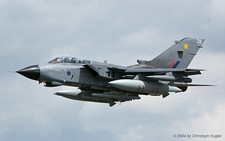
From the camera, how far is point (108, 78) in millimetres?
36406

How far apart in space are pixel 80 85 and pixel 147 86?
413 centimetres

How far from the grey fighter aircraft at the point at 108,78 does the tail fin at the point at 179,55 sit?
0.62 m

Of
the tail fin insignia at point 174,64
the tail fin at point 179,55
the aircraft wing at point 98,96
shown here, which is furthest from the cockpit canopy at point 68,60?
the tail fin insignia at point 174,64

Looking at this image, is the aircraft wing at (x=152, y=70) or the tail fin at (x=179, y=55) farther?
the tail fin at (x=179, y=55)

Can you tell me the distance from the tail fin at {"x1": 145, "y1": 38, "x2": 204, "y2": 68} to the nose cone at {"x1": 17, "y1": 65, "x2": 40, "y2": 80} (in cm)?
784

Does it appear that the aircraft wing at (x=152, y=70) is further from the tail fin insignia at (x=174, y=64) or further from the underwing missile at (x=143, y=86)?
the tail fin insignia at (x=174, y=64)

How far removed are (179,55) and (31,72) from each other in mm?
10543

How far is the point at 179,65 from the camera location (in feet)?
129

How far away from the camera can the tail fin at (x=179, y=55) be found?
1539 inches

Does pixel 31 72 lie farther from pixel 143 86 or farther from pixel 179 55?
pixel 179 55

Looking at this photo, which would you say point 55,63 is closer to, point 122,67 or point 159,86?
point 122,67

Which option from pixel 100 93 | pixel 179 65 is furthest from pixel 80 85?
pixel 179 65

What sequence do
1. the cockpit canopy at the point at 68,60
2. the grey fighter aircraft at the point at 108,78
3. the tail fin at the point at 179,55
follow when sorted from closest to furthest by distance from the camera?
1. the grey fighter aircraft at the point at 108,78
2. the cockpit canopy at the point at 68,60
3. the tail fin at the point at 179,55

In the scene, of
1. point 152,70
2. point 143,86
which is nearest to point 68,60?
point 143,86
